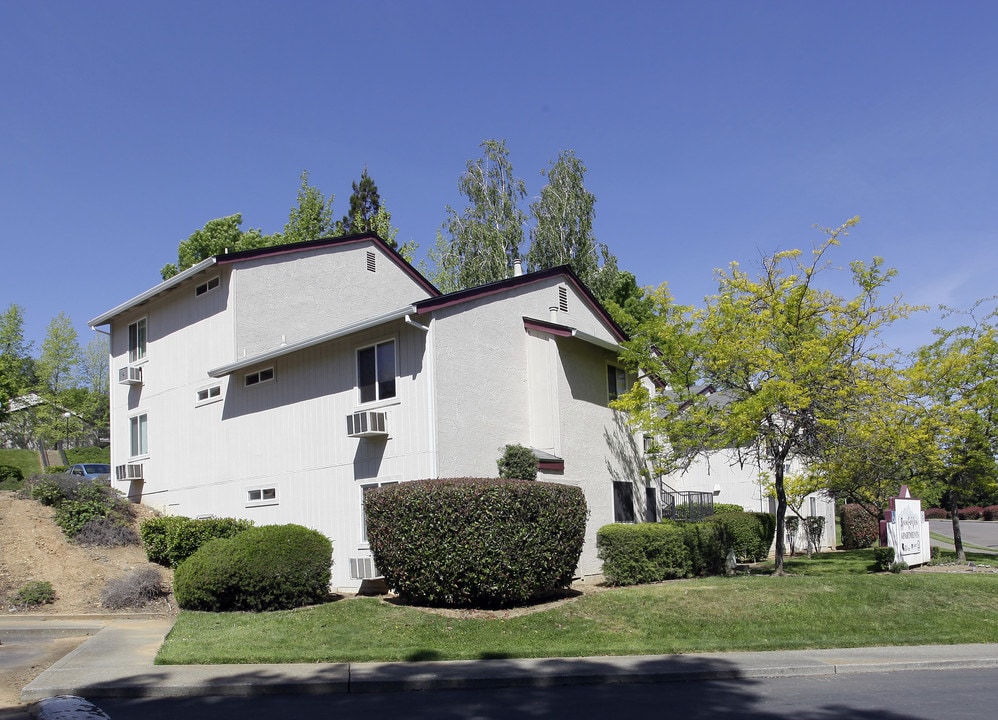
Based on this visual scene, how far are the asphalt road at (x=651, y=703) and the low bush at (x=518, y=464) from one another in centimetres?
753

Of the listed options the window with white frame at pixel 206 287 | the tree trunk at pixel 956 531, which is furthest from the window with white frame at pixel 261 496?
the tree trunk at pixel 956 531

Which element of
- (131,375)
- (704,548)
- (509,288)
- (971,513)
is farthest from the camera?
(971,513)

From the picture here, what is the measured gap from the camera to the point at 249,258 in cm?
2252

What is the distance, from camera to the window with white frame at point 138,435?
25.7 m

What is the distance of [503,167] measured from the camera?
40.7m

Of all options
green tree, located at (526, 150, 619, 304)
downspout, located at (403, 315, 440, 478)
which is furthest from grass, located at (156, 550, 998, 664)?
green tree, located at (526, 150, 619, 304)

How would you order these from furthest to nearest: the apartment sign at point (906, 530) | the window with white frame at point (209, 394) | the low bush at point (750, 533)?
1. the low bush at point (750, 533)
2. the window with white frame at point (209, 394)
3. the apartment sign at point (906, 530)

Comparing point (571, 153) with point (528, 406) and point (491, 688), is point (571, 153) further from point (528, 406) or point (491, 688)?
point (491, 688)

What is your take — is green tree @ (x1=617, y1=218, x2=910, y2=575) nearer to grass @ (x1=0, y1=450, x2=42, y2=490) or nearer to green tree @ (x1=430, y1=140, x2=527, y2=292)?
green tree @ (x1=430, y1=140, x2=527, y2=292)

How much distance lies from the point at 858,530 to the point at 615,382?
17254mm

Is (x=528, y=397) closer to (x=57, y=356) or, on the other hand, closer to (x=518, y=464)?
(x=518, y=464)

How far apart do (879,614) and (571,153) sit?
3077 cm

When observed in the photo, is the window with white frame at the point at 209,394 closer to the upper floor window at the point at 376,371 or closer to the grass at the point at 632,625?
the upper floor window at the point at 376,371

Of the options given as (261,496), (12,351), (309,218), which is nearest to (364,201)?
(309,218)
